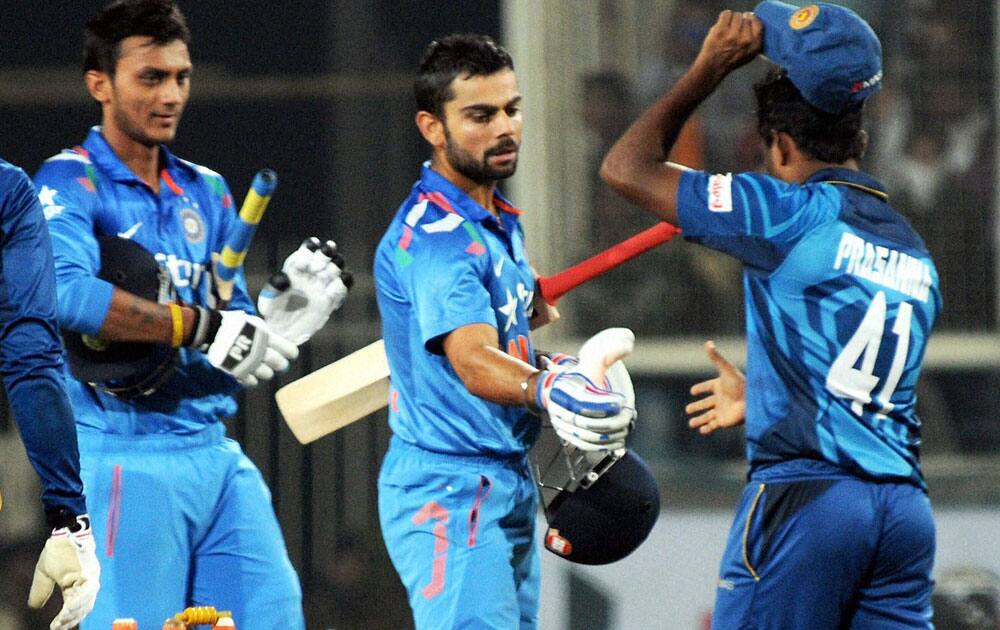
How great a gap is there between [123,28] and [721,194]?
1.61 meters

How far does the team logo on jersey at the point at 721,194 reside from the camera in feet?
12.0

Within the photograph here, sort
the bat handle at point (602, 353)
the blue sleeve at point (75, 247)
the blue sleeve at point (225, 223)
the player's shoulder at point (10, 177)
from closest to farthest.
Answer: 1. the player's shoulder at point (10, 177)
2. the bat handle at point (602, 353)
3. the blue sleeve at point (75, 247)
4. the blue sleeve at point (225, 223)

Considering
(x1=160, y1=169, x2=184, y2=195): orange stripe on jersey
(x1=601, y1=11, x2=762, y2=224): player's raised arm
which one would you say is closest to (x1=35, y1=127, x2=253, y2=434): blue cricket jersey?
(x1=160, y1=169, x2=184, y2=195): orange stripe on jersey

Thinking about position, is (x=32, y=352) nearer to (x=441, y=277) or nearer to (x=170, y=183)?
(x=441, y=277)

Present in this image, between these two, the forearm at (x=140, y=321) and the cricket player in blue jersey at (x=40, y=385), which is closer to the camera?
the cricket player in blue jersey at (x=40, y=385)

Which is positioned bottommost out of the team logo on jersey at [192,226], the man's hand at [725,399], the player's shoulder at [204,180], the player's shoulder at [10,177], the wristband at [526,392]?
the man's hand at [725,399]

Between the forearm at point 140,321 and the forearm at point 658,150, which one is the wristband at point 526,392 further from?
the forearm at point 140,321

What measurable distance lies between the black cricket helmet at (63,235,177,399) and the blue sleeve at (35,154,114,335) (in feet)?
0.16

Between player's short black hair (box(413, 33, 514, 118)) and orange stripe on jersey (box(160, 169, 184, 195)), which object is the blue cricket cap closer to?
player's short black hair (box(413, 33, 514, 118))

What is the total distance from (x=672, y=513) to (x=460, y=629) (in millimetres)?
2896

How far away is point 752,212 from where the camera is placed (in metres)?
3.65

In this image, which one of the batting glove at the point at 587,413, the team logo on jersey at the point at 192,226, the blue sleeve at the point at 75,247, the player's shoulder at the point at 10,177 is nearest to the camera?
the player's shoulder at the point at 10,177

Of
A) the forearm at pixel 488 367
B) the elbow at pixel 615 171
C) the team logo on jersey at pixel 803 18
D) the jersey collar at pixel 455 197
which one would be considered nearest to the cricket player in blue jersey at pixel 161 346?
the jersey collar at pixel 455 197

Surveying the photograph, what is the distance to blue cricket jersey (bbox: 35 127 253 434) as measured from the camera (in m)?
4.21
